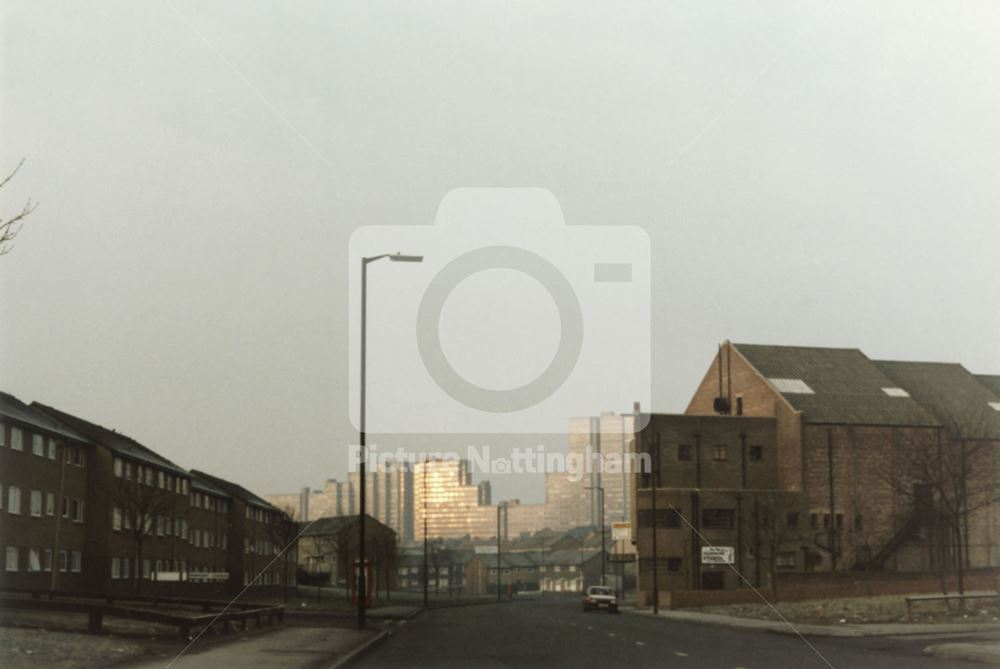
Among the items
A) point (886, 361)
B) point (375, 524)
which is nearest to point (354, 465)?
point (886, 361)

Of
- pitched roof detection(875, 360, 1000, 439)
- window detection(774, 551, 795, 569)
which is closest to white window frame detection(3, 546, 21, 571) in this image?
window detection(774, 551, 795, 569)

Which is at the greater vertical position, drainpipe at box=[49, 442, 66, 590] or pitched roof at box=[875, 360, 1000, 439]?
pitched roof at box=[875, 360, 1000, 439]

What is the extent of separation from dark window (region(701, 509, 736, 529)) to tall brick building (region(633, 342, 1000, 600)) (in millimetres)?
98

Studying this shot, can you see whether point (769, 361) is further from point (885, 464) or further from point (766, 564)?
point (766, 564)

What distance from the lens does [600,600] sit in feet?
209

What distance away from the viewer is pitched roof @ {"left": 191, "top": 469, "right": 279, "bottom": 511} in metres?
94.1

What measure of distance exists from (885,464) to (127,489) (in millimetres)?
52832

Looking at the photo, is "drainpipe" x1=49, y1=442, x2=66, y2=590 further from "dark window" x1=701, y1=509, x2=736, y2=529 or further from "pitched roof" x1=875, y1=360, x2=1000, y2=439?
"pitched roof" x1=875, y1=360, x2=1000, y2=439

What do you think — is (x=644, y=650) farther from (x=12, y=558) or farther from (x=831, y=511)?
(x=831, y=511)

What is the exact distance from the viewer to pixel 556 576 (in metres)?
184

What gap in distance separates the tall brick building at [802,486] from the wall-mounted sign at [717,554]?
0.31 ft

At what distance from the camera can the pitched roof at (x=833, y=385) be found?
272 feet

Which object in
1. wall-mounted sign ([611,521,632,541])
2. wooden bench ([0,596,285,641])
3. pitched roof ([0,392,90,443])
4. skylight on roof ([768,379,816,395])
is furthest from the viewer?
wall-mounted sign ([611,521,632,541])

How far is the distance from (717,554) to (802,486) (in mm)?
8438
